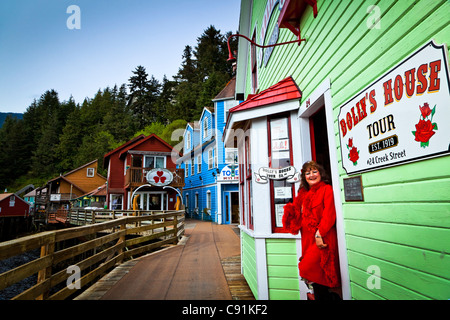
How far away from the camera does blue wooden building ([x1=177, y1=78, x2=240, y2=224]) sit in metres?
17.0

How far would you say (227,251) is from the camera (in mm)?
7312

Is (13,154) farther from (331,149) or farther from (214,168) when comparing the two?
(331,149)

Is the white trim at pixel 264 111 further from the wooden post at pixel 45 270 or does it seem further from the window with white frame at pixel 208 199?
the window with white frame at pixel 208 199

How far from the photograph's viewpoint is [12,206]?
109ft

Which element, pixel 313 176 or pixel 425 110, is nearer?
pixel 425 110

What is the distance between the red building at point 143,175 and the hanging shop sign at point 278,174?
13.9 m

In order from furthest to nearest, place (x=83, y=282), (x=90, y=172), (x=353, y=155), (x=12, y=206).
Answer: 1. (x=90, y=172)
2. (x=12, y=206)
3. (x=83, y=282)
4. (x=353, y=155)

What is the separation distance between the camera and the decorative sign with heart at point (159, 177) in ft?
53.5

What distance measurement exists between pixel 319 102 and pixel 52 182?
4077 cm

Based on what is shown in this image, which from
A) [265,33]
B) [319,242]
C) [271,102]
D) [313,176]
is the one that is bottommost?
[319,242]

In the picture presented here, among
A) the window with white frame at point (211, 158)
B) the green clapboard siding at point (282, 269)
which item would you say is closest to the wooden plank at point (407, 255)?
the green clapboard siding at point (282, 269)

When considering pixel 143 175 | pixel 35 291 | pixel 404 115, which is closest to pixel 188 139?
pixel 143 175

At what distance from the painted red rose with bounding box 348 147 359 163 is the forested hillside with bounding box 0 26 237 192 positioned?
32.0 meters

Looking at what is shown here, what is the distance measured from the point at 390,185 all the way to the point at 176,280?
13.2 ft
